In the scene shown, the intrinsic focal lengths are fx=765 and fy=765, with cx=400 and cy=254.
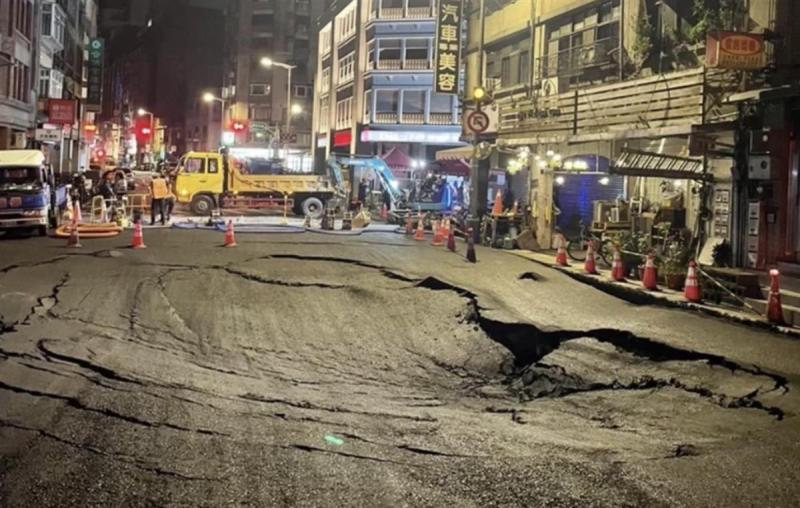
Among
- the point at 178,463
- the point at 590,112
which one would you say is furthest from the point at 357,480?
the point at 590,112

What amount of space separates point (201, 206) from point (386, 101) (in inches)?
806

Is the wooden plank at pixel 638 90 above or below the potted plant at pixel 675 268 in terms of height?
above

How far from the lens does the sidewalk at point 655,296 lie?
12044 mm

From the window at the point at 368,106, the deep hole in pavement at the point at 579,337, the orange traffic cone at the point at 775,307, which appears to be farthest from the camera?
the window at the point at 368,106

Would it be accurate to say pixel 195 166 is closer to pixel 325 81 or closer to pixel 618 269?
pixel 618 269

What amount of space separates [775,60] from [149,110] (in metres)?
115

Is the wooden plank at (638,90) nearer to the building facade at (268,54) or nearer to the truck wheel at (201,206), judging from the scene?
the truck wheel at (201,206)

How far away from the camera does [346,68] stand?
186ft

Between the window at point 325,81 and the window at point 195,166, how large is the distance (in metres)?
29.6

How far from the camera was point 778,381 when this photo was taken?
8.63 metres

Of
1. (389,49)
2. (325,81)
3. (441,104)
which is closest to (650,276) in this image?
(441,104)

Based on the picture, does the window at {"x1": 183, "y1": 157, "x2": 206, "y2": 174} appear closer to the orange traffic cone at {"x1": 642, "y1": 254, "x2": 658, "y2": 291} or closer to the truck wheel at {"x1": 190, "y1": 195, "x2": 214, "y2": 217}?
the truck wheel at {"x1": 190, "y1": 195, "x2": 214, "y2": 217}

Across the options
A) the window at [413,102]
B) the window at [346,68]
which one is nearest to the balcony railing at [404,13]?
the window at [346,68]

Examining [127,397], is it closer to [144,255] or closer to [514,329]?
[514,329]
